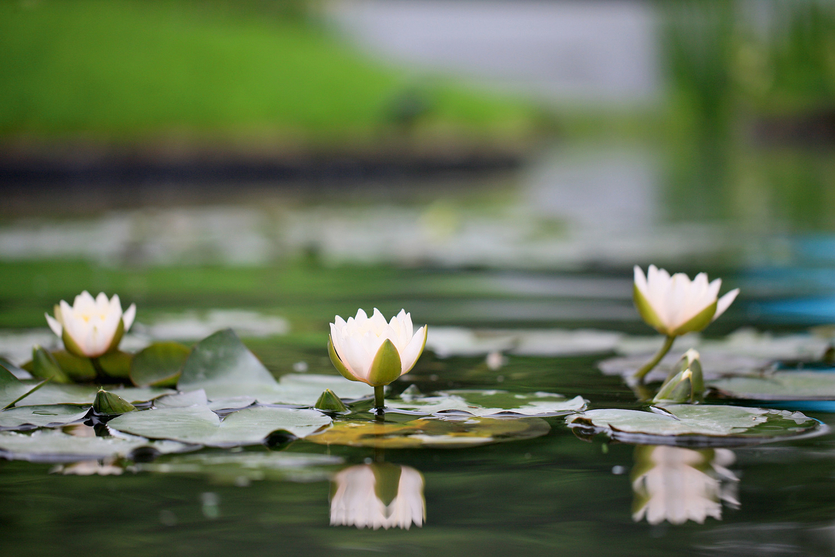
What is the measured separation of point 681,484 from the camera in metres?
0.60

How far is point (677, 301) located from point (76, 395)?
57 centimetres

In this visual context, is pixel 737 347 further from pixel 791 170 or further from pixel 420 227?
pixel 791 170

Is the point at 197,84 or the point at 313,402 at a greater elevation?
the point at 197,84

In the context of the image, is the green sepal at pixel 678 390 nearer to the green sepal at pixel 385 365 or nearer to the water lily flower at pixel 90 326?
the green sepal at pixel 385 365

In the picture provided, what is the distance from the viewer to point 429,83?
7777mm

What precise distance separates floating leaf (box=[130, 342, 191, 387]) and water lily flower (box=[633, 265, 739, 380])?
0.45 meters

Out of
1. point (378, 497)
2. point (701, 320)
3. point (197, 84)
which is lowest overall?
point (378, 497)

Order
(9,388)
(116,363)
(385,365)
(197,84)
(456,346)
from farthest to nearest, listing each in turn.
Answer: (197,84)
(456,346)
(116,363)
(9,388)
(385,365)

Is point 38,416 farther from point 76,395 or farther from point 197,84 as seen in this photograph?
point 197,84

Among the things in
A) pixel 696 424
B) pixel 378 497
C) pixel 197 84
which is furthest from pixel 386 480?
pixel 197 84

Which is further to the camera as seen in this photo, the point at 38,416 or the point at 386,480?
the point at 38,416

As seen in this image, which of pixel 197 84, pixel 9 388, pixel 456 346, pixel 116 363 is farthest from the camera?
pixel 197 84

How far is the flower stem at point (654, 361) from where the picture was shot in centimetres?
88

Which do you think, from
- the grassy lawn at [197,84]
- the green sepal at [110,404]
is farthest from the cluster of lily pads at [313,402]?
the grassy lawn at [197,84]
